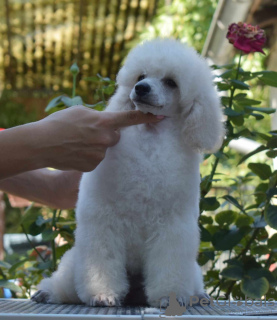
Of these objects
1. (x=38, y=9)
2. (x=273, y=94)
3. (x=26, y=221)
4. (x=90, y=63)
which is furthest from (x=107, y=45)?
(x=26, y=221)

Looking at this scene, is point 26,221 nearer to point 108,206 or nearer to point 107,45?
point 108,206

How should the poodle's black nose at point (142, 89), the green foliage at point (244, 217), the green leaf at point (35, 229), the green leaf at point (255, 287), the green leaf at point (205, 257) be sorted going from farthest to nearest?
the green leaf at point (35, 229)
the green leaf at point (205, 257)
the green foliage at point (244, 217)
the green leaf at point (255, 287)
the poodle's black nose at point (142, 89)

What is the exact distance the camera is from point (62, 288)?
104 centimetres

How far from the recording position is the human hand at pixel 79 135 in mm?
921

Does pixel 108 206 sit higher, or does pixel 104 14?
pixel 108 206

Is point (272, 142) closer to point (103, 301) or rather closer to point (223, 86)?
point (223, 86)

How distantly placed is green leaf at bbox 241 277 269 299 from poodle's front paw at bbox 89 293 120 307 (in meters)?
0.35

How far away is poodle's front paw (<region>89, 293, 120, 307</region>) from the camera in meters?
0.94

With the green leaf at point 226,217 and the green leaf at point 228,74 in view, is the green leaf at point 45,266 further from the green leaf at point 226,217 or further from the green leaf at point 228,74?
the green leaf at point 228,74

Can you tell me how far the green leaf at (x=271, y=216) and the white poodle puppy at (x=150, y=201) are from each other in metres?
0.27

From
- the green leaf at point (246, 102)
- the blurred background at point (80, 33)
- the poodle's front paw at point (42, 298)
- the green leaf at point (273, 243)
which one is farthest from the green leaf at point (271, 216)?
the blurred background at point (80, 33)

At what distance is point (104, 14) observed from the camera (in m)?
4.19

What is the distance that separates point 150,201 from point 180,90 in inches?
10.4

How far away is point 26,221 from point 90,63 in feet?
10.4
